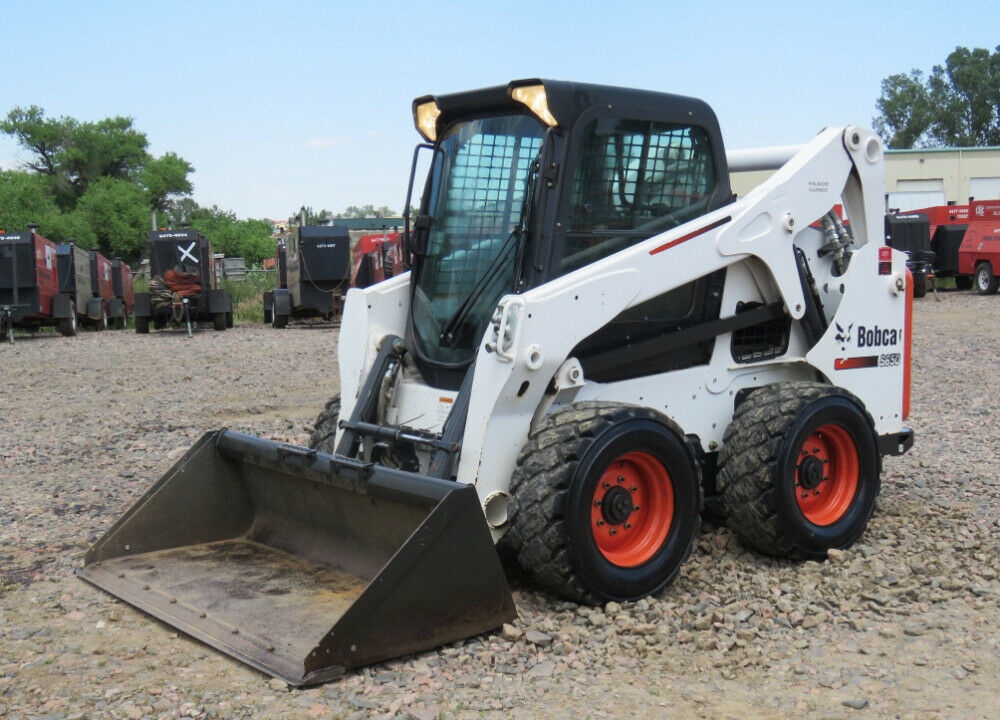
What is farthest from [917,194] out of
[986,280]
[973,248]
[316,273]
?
[316,273]

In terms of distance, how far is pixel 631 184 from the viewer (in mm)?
5656

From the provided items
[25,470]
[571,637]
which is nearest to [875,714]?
[571,637]

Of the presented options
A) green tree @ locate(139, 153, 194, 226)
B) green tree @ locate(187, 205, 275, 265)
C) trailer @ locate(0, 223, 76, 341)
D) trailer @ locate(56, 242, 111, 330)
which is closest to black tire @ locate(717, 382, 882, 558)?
trailer @ locate(0, 223, 76, 341)

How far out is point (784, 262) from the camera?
236 inches

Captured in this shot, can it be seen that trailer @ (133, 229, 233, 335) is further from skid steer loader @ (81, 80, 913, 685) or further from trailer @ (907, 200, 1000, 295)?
skid steer loader @ (81, 80, 913, 685)

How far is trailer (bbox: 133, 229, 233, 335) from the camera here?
2275 cm

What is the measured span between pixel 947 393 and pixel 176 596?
890cm

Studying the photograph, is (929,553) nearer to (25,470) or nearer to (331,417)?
(331,417)

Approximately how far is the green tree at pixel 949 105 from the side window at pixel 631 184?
2969 inches

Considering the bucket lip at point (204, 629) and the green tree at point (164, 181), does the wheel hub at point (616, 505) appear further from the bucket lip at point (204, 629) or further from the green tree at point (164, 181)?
the green tree at point (164, 181)

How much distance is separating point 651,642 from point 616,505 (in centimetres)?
64

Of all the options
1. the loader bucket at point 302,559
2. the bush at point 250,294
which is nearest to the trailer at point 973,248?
the bush at point 250,294

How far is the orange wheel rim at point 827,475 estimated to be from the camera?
5805 mm

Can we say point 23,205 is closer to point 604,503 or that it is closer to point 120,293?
point 120,293
